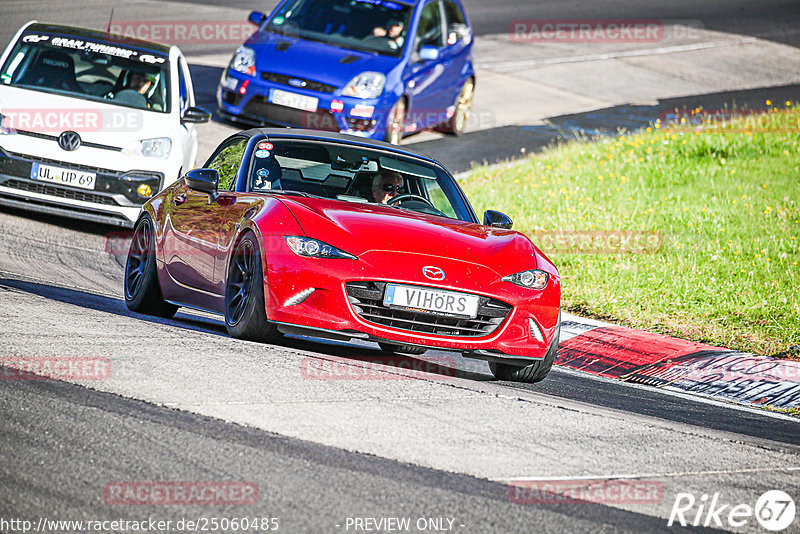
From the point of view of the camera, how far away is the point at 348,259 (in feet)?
22.0

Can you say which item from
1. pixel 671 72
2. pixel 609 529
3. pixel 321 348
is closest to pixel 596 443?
pixel 609 529

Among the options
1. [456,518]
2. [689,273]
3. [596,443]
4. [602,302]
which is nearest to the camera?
[456,518]

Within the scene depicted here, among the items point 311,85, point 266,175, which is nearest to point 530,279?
point 266,175

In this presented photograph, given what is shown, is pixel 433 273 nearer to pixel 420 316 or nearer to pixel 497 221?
pixel 420 316

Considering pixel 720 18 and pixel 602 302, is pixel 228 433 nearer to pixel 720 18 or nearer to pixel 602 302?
pixel 602 302

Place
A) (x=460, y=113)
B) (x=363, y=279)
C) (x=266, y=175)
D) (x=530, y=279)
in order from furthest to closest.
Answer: (x=460, y=113)
(x=266, y=175)
(x=530, y=279)
(x=363, y=279)

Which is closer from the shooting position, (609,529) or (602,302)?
(609,529)

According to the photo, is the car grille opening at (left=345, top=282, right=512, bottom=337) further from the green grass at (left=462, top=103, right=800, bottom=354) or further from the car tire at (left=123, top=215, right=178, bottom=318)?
the green grass at (left=462, top=103, right=800, bottom=354)

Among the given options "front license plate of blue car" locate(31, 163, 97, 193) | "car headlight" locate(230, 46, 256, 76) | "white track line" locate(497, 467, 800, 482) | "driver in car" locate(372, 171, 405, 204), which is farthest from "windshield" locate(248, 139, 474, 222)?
"car headlight" locate(230, 46, 256, 76)

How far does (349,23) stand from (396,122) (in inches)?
63.7

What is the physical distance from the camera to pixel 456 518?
172 inches

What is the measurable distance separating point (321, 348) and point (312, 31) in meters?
9.43

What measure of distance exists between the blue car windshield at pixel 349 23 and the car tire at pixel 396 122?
0.73 metres

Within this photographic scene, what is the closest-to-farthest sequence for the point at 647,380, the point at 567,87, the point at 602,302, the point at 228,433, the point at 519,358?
the point at 228,433 → the point at 519,358 → the point at 647,380 → the point at 602,302 → the point at 567,87
